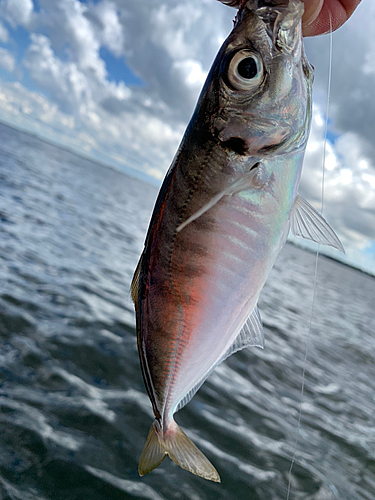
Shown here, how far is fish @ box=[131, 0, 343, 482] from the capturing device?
1.25 m

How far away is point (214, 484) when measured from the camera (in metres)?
3.59

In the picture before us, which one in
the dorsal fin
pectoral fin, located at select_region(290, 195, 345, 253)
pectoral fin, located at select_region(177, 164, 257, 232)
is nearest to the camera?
pectoral fin, located at select_region(177, 164, 257, 232)

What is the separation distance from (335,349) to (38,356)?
7489 mm

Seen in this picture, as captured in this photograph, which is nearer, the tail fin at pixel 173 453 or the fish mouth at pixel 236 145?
the fish mouth at pixel 236 145

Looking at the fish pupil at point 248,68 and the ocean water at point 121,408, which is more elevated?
the fish pupil at point 248,68

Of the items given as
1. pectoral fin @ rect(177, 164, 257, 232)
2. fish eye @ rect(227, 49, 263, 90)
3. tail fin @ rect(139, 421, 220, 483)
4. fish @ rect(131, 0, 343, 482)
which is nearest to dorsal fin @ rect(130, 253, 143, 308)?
fish @ rect(131, 0, 343, 482)

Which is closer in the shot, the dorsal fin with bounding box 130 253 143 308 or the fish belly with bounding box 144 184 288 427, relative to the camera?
the fish belly with bounding box 144 184 288 427

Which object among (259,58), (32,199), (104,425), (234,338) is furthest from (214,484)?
(32,199)

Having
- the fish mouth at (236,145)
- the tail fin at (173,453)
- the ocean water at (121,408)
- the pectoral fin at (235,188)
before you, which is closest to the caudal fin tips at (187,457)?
the tail fin at (173,453)

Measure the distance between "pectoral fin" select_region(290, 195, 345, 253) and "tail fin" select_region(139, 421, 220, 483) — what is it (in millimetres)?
1001

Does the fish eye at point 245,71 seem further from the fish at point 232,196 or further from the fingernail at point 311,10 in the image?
the fingernail at point 311,10

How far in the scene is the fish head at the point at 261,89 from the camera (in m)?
1.24

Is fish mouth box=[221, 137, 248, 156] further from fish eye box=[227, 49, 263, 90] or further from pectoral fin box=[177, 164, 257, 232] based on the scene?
fish eye box=[227, 49, 263, 90]

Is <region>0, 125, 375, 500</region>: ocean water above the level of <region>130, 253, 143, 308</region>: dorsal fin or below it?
below
